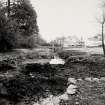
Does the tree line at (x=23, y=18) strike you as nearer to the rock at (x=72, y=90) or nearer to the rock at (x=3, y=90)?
the rock at (x=3, y=90)

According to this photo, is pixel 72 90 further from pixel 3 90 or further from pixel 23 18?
pixel 23 18

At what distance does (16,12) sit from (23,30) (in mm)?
4004

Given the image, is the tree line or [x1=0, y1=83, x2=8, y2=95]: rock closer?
[x1=0, y1=83, x2=8, y2=95]: rock

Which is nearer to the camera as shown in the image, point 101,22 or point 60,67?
point 60,67

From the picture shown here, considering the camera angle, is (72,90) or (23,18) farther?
(23,18)

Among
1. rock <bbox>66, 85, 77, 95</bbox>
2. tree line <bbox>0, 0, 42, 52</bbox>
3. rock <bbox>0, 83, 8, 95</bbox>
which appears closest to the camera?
rock <bbox>66, 85, 77, 95</bbox>

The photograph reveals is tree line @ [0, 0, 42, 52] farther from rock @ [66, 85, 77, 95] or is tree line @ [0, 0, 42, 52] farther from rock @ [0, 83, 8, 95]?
rock @ [66, 85, 77, 95]

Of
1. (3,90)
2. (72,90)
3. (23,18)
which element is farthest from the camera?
(23,18)

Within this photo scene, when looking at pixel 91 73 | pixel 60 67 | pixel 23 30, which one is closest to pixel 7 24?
pixel 23 30

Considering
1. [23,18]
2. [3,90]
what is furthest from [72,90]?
[23,18]

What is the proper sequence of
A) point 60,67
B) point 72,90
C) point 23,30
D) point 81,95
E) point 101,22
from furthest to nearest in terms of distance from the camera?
point 23,30 < point 101,22 < point 60,67 < point 72,90 < point 81,95

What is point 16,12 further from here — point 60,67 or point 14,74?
point 14,74

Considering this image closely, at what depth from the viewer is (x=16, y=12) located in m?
35.3

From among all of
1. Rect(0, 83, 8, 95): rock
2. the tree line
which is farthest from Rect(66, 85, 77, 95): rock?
the tree line
